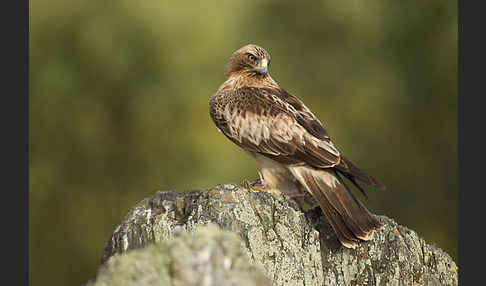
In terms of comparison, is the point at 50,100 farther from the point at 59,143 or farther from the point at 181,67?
the point at 181,67

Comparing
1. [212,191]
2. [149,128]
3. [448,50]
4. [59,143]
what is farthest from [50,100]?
[212,191]

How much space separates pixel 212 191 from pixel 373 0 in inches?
273

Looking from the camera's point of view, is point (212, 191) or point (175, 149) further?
point (175, 149)

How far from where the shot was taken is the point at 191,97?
386 inches

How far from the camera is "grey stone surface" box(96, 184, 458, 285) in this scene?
3.93 meters

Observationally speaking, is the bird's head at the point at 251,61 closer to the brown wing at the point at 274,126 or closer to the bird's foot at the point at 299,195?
the brown wing at the point at 274,126

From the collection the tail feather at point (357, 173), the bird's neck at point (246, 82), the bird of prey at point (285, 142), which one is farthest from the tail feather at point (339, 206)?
the bird's neck at point (246, 82)

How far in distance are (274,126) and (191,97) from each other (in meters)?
4.78

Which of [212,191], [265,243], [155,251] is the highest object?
[212,191]

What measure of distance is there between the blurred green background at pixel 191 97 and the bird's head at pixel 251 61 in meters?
3.61

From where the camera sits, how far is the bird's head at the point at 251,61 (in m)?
5.56

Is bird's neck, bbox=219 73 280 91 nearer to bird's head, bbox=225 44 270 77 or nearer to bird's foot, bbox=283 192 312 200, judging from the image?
bird's head, bbox=225 44 270 77

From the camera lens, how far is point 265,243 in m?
3.95

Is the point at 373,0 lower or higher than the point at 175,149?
higher
